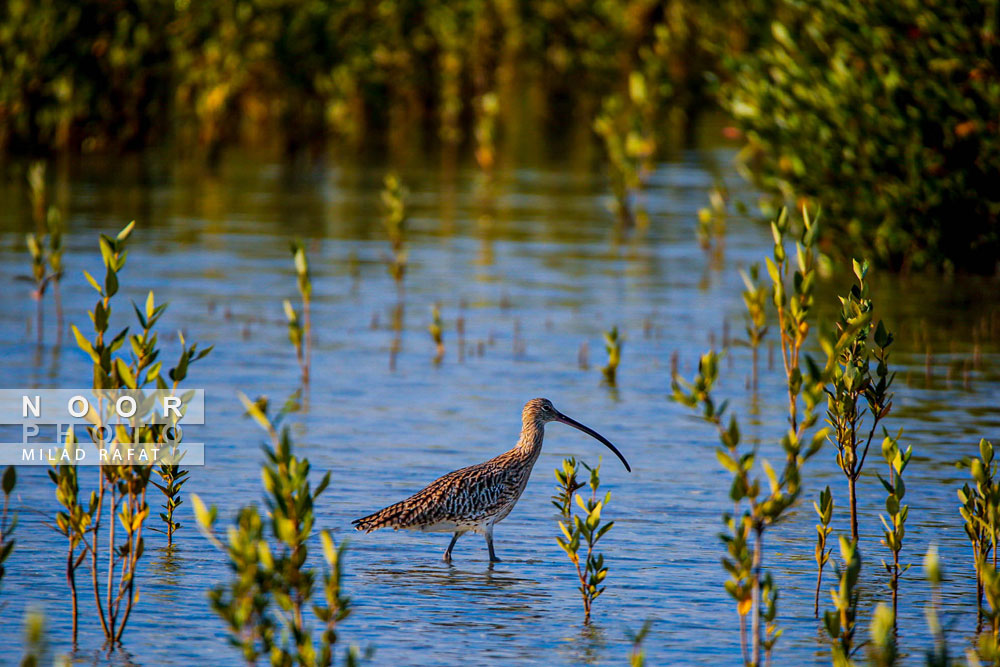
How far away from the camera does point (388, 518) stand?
29.5ft

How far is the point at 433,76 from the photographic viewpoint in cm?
4056

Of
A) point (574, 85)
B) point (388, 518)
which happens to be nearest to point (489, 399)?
point (388, 518)

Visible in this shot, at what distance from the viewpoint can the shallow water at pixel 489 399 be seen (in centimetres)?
799

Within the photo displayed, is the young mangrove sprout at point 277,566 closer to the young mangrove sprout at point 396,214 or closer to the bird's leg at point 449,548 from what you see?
the bird's leg at point 449,548

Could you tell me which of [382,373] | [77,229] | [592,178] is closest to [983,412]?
[382,373]

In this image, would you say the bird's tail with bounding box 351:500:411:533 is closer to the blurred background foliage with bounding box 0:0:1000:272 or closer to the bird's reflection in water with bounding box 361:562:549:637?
the bird's reflection in water with bounding box 361:562:549:637

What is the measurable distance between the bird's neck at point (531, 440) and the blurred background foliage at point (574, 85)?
8.42 meters

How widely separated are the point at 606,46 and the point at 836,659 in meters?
36.1

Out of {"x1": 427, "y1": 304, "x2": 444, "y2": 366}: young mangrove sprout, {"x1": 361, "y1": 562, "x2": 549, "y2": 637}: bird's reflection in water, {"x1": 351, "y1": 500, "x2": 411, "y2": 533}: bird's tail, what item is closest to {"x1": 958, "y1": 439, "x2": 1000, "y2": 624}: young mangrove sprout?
{"x1": 361, "y1": 562, "x2": 549, "y2": 637}: bird's reflection in water

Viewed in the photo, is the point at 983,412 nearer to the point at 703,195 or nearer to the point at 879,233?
the point at 879,233

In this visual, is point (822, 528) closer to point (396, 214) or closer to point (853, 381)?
point (853, 381)

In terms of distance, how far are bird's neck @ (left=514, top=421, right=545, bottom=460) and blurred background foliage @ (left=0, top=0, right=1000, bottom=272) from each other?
8417 millimetres

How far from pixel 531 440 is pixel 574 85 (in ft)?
121

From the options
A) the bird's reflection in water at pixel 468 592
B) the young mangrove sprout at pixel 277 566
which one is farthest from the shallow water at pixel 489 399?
the young mangrove sprout at pixel 277 566
